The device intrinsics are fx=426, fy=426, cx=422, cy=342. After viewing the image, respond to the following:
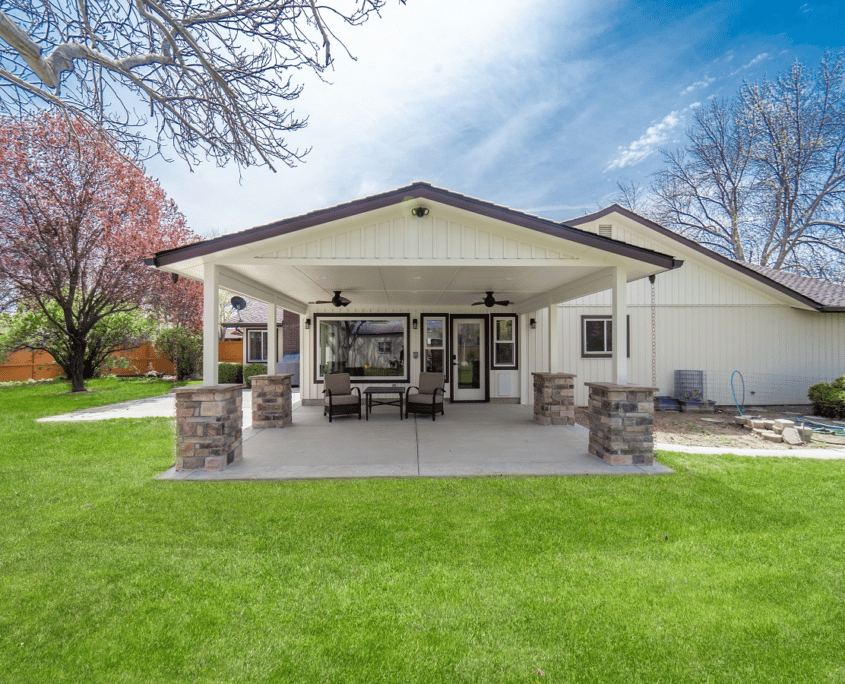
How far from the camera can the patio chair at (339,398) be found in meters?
8.10

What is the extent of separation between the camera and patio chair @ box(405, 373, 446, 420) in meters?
8.27

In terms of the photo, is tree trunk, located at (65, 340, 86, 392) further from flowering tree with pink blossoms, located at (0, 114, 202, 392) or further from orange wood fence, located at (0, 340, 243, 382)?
orange wood fence, located at (0, 340, 243, 382)

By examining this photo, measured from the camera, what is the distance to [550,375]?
7.48 meters

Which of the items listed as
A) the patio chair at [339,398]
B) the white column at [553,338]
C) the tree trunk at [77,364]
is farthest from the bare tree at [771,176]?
the tree trunk at [77,364]

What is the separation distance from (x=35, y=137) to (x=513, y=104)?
43.3ft

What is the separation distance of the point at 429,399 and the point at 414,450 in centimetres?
254

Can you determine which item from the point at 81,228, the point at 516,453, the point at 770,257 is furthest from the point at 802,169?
the point at 81,228

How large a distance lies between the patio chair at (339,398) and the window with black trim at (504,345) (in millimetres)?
3756

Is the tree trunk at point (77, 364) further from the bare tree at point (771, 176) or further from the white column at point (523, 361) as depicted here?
the bare tree at point (771, 176)

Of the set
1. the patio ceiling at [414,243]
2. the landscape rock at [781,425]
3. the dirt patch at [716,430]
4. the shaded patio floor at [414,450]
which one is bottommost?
the dirt patch at [716,430]

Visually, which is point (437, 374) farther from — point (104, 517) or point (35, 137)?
point (35, 137)

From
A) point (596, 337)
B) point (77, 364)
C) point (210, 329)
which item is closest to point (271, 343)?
point (210, 329)

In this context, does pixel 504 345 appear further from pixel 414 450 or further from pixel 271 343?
pixel 271 343

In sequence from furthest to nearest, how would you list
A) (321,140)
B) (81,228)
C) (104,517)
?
(81,228), (321,140), (104,517)
